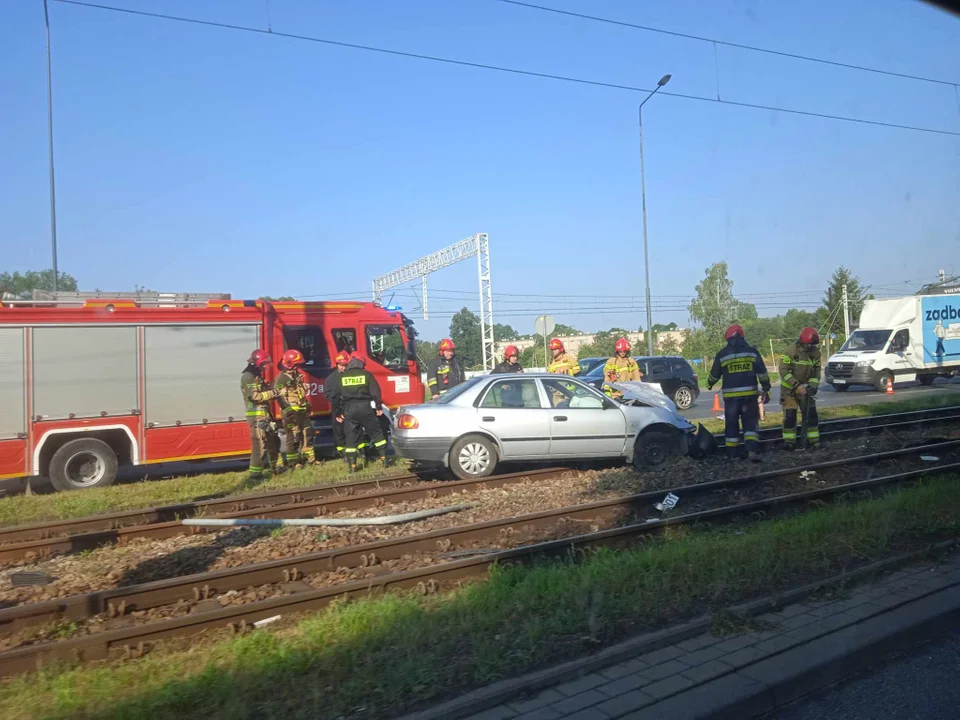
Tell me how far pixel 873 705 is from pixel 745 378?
736 centimetres

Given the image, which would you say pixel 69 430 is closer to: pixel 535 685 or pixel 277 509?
pixel 277 509

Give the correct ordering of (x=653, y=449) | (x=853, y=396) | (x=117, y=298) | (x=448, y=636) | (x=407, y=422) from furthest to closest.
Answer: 1. (x=853, y=396)
2. (x=117, y=298)
3. (x=653, y=449)
4. (x=407, y=422)
5. (x=448, y=636)

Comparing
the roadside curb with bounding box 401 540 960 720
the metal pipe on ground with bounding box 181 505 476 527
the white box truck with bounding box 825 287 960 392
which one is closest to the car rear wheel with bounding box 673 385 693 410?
the white box truck with bounding box 825 287 960 392

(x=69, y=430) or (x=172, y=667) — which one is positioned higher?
(x=69, y=430)

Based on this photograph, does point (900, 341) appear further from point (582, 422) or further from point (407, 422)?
A: point (407, 422)

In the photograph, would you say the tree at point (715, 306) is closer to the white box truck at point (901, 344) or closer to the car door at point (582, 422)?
the white box truck at point (901, 344)

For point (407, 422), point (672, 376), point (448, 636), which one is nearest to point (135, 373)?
point (407, 422)

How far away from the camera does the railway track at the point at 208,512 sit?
26.1 ft

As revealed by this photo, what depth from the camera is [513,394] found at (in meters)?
10.8

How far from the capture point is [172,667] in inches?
178

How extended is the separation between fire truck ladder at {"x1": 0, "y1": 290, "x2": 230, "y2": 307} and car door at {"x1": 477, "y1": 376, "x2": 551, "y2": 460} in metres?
6.14

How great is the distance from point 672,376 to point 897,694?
21066mm

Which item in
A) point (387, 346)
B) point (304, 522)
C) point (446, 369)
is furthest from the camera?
point (387, 346)

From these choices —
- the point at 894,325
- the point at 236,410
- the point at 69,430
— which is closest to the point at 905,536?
the point at 236,410
